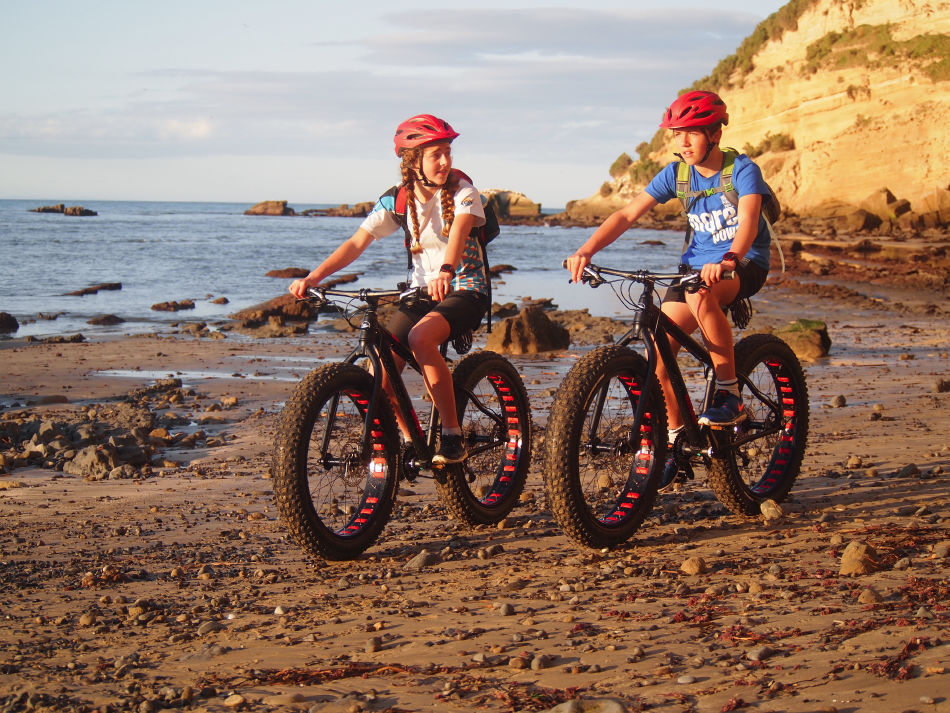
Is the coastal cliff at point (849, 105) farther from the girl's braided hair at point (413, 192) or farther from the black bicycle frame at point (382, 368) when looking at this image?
the black bicycle frame at point (382, 368)

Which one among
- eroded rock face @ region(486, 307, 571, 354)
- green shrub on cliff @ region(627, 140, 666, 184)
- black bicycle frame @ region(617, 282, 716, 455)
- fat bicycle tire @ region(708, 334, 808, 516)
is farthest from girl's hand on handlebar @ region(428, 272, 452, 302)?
green shrub on cliff @ region(627, 140, 666, 184)

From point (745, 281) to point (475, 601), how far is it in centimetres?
247

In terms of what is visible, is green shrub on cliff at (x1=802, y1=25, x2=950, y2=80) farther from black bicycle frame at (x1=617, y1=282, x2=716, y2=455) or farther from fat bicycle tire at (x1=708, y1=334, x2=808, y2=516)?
black bicycle frame at (x1=617, y1=282, x2=716, y2=455)

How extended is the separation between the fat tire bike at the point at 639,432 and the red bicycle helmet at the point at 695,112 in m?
0.83

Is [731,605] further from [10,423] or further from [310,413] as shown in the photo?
[10,423]

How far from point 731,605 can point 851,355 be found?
9.58 metres

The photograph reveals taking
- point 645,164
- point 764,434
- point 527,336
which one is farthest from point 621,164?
point 764,434

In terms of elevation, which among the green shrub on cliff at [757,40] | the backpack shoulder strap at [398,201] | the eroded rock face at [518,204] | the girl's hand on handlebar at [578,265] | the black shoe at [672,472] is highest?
the green shrub on cliff at [757,40]

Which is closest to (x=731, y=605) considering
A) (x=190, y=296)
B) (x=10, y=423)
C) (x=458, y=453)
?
(x=458, y=453)

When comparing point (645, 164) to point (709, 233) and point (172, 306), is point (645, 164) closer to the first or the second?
point (172, 306)

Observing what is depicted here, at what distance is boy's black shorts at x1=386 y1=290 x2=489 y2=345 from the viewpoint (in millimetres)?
5707

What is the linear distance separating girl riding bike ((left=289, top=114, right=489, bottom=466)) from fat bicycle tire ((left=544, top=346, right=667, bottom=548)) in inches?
30.2

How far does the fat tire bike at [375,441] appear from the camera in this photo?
5129 mm

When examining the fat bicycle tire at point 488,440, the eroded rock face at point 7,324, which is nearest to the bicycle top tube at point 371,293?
the fat bicycle tire at point 488,440
